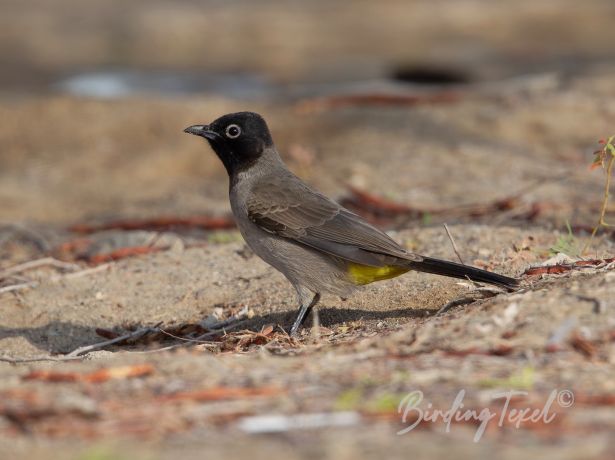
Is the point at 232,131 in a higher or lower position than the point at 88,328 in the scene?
higher

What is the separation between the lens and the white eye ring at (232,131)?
6082 mm

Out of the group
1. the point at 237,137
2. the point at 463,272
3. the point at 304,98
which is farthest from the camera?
the point at 304,98

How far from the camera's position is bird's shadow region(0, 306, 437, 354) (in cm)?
558

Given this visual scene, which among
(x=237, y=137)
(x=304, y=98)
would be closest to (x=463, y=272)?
(x=237, y=137)

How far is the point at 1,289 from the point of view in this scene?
20.5 ft

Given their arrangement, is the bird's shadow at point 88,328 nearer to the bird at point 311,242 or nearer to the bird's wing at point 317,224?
the bird at point 311,242

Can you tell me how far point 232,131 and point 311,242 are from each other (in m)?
0.99

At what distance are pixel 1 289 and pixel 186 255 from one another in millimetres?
1223

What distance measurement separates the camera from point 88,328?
5961 mm

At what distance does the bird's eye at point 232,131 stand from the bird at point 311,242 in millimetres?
245

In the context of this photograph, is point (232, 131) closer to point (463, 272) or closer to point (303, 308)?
point (303, 308)

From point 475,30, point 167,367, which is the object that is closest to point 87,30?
point 475,30

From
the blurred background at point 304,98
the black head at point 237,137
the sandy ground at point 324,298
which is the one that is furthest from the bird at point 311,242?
the blurred background at point 304,98

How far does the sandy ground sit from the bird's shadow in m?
0.02
